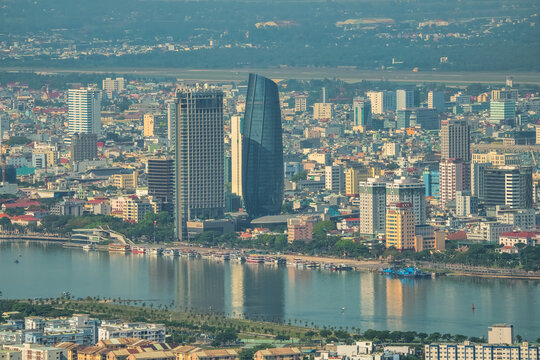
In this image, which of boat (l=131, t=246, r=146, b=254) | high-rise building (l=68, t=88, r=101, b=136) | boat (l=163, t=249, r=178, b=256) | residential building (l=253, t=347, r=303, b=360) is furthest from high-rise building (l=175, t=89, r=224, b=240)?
high-rise building (l=68, t=88, r=101, b=136)

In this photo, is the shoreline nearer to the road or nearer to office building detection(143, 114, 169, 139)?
office building detection(143, 114, 169, 139)

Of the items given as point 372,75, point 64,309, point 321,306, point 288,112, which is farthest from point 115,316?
point 372,75

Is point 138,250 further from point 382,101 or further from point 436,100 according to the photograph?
point 382,101

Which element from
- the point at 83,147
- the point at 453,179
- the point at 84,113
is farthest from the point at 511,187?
the point at 84,113

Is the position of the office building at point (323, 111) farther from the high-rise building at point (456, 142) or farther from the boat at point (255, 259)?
the boat at point (255, 259)

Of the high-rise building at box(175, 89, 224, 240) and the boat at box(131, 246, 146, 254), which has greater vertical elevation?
the high-rise building at box(175, 89, 224, 240)

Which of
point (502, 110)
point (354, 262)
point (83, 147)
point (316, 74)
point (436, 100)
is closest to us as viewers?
point (354, 262)
